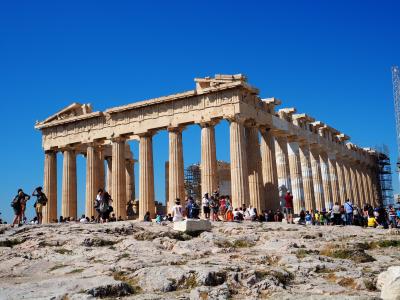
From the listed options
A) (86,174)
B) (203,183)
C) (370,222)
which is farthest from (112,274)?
(86,174)

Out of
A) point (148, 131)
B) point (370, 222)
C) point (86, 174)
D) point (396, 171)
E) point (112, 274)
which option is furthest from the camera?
→ point (396, 171)

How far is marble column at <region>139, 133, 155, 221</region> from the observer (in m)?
39.0

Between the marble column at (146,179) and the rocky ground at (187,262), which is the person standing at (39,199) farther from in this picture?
the marble column at (146,179)

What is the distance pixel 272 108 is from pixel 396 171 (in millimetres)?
29790

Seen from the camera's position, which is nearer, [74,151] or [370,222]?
[370,222]

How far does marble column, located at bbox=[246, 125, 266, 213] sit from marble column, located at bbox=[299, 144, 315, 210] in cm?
830

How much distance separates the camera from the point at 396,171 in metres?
63.1

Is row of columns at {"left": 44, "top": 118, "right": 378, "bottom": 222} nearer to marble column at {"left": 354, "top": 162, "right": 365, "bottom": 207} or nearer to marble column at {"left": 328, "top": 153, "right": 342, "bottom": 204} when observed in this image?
marble column at {"left": 328, "top": 153, "right": 342, "bottom": 204}

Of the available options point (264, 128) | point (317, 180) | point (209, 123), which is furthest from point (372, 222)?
point (317, 180)

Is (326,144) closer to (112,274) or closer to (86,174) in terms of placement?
(86,174)

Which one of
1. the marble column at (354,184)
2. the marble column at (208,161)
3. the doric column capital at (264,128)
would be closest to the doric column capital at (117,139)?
the marble column at (208,161)

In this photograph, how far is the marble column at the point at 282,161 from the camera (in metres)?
41.9

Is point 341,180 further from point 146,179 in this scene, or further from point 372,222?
point 372,222

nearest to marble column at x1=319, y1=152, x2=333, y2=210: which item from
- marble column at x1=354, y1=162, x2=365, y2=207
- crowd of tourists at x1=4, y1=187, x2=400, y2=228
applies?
marble column at x1=354, y1=162, x2=365, y2=207
